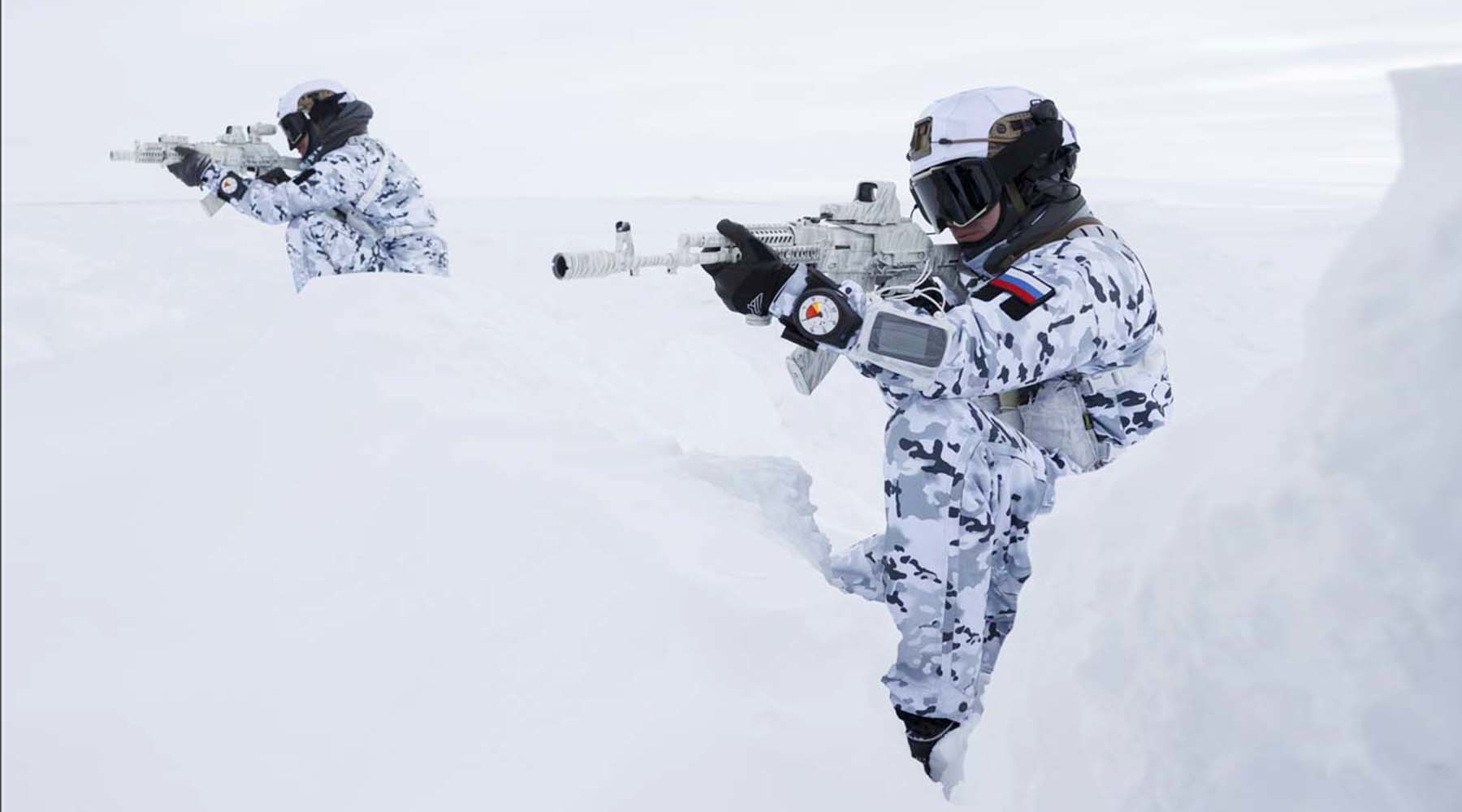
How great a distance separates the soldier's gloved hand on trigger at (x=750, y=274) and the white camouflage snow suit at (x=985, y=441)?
0.28m

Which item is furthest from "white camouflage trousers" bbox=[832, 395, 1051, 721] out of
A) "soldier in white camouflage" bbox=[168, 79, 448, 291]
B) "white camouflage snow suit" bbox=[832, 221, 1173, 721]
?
"soldier in white camouflage" bbox=[168, 79, 448, 291]

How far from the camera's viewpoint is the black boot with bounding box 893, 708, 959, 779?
2408 millimetres

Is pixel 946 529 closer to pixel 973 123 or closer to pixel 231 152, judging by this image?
pixel 973 123

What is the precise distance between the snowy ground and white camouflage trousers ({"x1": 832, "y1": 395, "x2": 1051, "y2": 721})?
0.13 meters

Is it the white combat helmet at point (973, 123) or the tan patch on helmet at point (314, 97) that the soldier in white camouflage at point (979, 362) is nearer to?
the white combat helmet at point (973, 123)

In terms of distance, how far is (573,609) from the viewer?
224 centimetres

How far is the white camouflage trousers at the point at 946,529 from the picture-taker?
2.46 meters

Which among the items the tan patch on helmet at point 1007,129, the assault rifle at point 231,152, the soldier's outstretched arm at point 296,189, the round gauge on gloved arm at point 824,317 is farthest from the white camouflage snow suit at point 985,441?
the assault rifle at point 231,152

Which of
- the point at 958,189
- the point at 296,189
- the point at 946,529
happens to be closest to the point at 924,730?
the point at 946,529

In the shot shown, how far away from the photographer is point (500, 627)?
220 centimetres

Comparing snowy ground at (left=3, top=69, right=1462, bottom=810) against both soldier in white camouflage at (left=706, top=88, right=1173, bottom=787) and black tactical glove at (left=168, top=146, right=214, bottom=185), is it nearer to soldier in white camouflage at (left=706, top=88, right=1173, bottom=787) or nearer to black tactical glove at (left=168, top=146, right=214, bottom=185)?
soldier in white camouflage at (left=706, top=88, right=1173, bottom=787)

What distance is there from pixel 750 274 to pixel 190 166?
5.76 meters

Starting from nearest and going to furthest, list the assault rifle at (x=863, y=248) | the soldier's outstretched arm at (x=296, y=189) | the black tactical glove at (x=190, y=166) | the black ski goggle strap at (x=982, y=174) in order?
the black ski goggle strap at (x=982, y=174), the assault rifle at (x=863, y=248), the soldier's outstretched arm at (x=296, y=189), the black tactical glove at (x=190, y=166)

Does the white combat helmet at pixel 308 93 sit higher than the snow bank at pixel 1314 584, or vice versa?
the white combat helmet at pixel 308 93
